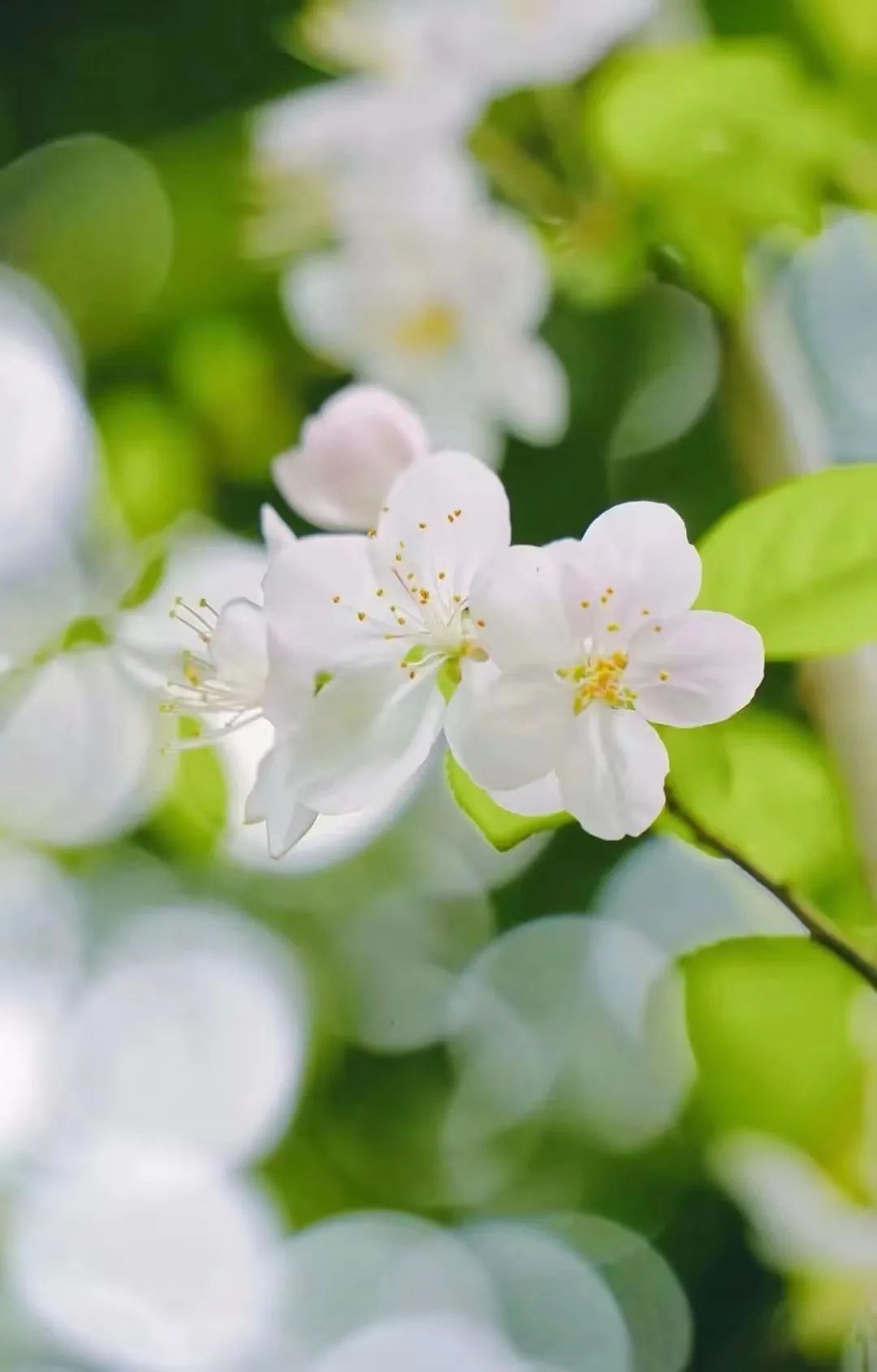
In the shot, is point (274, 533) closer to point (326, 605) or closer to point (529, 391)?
point (326, 605)

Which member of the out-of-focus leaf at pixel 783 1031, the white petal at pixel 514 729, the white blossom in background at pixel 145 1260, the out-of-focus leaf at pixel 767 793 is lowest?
the white blossom in background at pixel 145 1260

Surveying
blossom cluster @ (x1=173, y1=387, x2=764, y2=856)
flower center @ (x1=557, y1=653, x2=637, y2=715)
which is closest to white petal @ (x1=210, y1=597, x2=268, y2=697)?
blossom cluster @ (x1=173, y1=387, x2=764, y2=856)

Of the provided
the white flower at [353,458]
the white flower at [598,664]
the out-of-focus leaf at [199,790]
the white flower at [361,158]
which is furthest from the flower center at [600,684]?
the white flower at [361,158]

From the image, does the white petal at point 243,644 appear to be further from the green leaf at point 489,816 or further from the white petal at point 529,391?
the white petal at point 529,391

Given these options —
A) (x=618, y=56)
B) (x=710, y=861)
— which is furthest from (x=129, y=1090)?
(x=618, y=56)

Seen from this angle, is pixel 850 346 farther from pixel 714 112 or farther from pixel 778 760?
pixel 778 760

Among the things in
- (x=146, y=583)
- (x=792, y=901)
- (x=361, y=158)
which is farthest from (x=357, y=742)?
(x=361, y=158)

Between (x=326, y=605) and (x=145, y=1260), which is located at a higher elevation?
(x=326, y=605)
